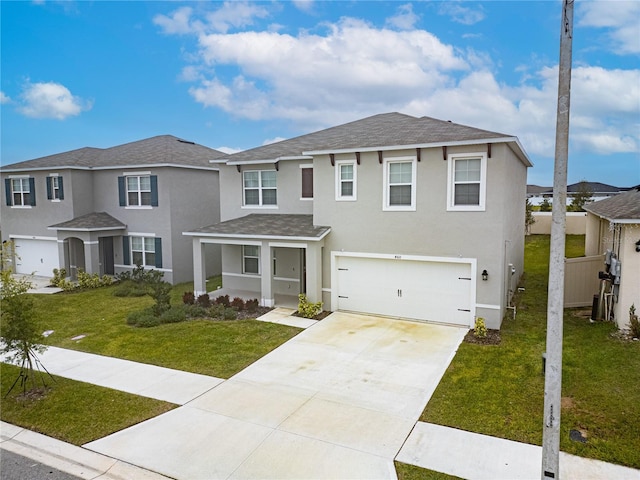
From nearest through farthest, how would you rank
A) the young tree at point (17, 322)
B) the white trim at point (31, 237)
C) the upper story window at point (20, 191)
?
1. the young tree at point (17, 322)
2. the white trim at point (31, 237)
3. the upper story window at point (20, 191)

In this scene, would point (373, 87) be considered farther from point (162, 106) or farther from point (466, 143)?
point (162, 106)

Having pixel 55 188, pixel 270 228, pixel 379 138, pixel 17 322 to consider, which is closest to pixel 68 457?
pixel 17 322

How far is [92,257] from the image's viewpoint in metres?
20.0

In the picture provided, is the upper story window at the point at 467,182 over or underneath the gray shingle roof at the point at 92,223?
over

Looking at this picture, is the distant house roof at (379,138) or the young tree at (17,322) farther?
the distant house roof at (379,138)

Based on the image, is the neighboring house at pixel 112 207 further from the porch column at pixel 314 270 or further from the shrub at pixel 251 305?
the porch column at pixel 314 270

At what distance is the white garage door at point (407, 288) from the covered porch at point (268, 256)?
1.14 meters

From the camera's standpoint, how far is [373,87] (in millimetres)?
20031

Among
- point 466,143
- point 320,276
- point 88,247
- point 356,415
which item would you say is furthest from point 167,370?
point 88,247

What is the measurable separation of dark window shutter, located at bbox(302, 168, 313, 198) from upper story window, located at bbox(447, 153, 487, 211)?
5.77 meters

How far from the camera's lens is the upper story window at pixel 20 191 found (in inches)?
879

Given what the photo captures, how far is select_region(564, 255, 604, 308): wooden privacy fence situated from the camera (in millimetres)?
14336

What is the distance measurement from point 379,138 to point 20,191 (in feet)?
66.6

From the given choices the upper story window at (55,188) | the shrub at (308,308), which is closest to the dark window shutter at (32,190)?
the upper story window at (55,188)
